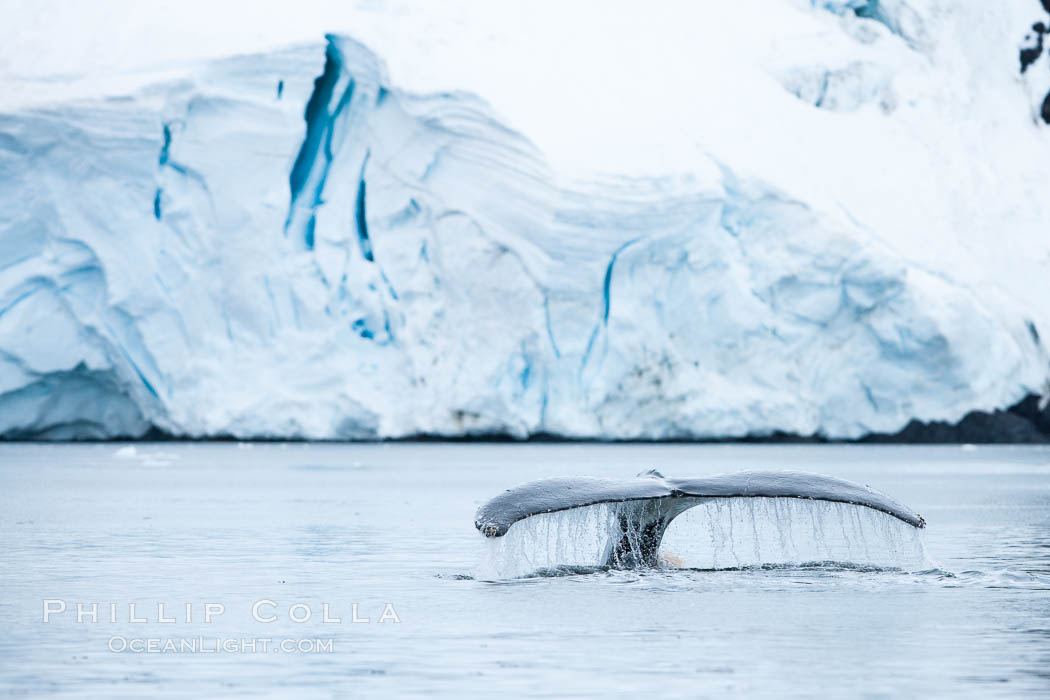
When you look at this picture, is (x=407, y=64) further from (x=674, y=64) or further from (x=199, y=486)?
(x=199, y=486)

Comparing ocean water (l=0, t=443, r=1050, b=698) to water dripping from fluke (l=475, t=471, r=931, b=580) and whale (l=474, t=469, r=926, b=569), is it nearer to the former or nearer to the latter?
water dripping from fluke (l=475, t=471, r=931, b=580)

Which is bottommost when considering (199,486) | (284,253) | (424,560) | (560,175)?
(199,486)

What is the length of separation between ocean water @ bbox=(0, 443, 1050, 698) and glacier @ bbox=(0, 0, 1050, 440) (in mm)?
11794

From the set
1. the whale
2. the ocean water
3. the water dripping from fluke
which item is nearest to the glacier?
the ocean water

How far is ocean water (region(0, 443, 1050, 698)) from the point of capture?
627 cm

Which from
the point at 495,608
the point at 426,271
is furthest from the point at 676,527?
the point at 426,271

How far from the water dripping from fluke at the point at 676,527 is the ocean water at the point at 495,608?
77 millimetres

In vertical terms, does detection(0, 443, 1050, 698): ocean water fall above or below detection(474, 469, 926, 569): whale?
below

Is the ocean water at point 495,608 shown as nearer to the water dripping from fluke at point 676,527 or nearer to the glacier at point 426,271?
the water dripping from fluke at point 676,527

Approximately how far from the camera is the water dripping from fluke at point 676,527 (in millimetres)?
7797

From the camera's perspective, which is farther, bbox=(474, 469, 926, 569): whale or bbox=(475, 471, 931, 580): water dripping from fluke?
bbox=(475, 471, 931, 580): water dripping from fluke

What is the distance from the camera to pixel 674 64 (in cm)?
3381

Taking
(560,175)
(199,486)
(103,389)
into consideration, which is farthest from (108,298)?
(560,175)

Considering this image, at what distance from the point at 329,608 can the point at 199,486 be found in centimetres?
1455
